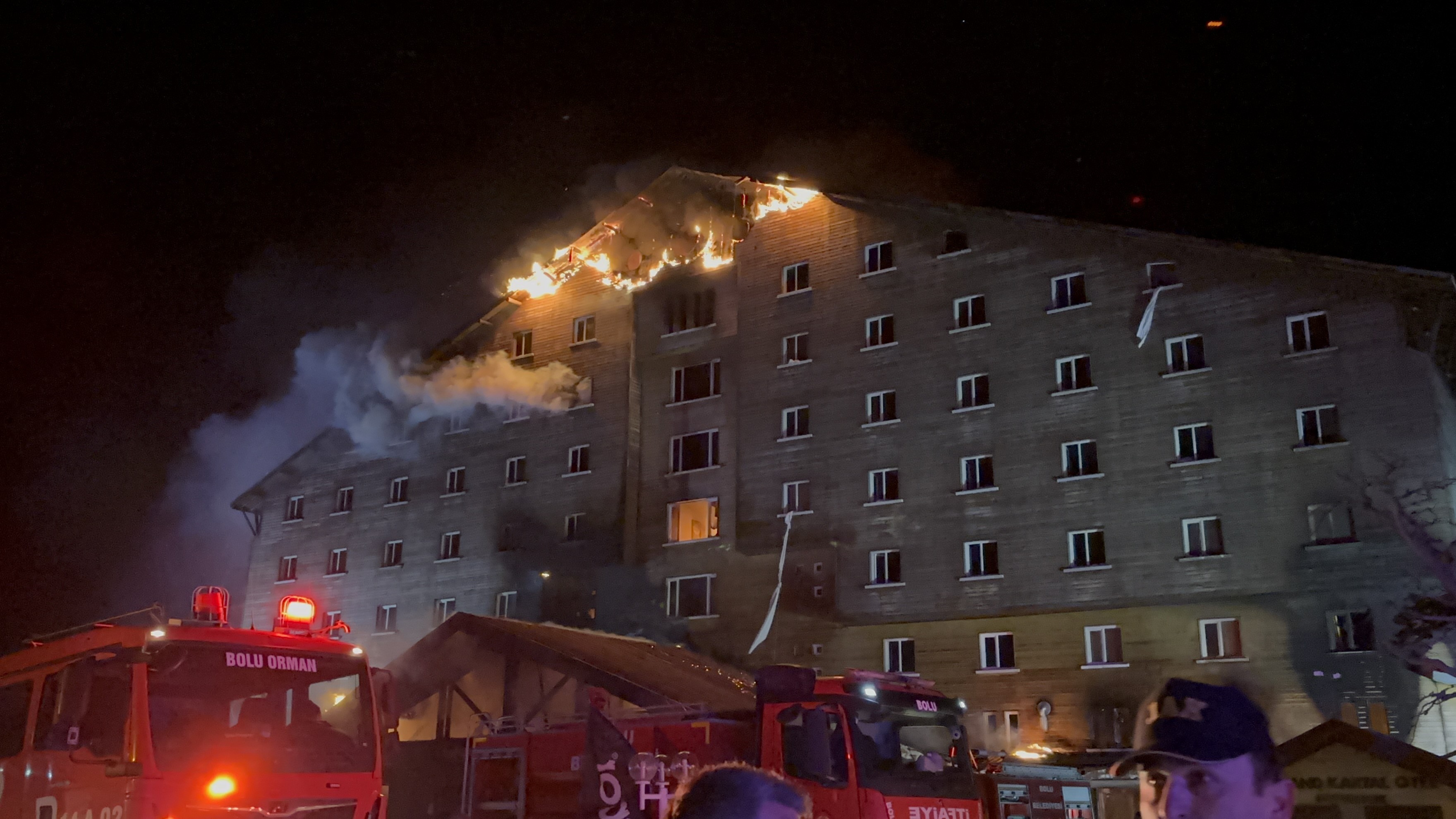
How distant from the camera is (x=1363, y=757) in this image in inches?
583

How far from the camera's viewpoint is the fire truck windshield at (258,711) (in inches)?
350

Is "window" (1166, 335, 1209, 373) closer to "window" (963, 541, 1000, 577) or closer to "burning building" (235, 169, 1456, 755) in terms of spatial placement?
"burning building" (235, 169, 1456, 755)

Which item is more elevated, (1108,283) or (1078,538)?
(1108,283)

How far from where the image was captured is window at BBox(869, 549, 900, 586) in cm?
2892

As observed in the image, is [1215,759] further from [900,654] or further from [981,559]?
[900,654]

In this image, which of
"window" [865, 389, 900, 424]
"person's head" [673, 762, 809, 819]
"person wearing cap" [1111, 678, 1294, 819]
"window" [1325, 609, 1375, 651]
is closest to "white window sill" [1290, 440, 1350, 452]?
"window" [1325, 609, 1375, 651]

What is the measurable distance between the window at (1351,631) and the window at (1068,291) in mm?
9409

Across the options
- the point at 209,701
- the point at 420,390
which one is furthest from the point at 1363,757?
the point at 420,390

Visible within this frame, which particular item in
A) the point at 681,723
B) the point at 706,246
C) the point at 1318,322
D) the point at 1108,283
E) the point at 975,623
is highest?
the point at 706,246

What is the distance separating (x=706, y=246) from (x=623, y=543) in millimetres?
9554

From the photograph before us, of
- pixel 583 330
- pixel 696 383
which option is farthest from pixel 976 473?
pixel 583 330

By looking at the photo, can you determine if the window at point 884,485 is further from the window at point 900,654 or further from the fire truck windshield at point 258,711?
the fire truck windshield at point 258,711

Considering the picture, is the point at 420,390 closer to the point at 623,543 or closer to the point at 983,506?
the point at 623,543

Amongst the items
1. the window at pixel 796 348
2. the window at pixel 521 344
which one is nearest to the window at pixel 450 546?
the window at pixel 521 344
